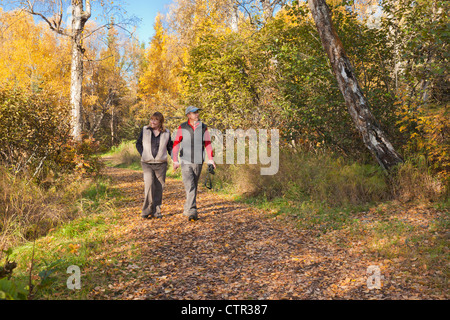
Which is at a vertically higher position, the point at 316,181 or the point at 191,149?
the point at 191,149

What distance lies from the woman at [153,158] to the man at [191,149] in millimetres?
314

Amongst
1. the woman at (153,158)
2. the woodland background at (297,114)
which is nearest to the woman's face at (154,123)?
the woman at (153,158)

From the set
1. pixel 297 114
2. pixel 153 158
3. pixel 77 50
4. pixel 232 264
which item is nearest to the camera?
pixel 232 264

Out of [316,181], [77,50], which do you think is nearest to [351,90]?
[316,181]

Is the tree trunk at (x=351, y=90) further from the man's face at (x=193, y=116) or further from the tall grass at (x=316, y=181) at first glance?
the man's face at (x=193, y=116)

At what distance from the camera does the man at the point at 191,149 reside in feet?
21.9

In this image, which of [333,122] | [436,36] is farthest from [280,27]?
[436,36]

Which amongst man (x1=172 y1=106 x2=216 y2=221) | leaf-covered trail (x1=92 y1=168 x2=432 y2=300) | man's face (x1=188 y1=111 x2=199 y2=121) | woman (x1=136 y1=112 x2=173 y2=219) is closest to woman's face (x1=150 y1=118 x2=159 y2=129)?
woman (x1=136 y1=112 x2=173 y2=219)

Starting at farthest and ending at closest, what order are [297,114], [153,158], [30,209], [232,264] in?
[297,114] → [153,158] → [30,209] → [232,264]

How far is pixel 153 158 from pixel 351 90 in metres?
4.64

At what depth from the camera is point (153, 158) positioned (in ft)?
22.3

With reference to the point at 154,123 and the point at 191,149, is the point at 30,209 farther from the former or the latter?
the point at 191,149
